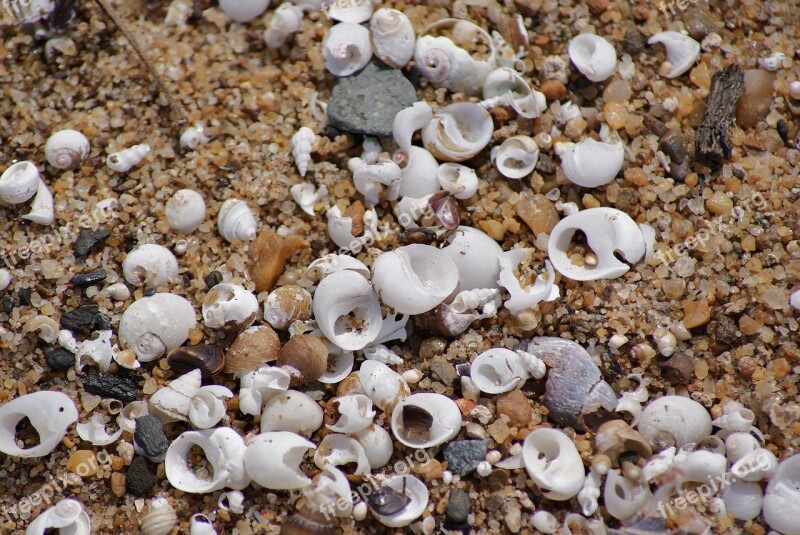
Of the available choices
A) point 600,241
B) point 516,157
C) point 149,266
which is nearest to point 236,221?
point 149,266

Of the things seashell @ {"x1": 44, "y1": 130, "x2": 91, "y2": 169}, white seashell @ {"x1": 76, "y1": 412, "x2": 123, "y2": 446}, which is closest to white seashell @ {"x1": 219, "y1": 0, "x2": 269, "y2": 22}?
seashell @ {"x1": 44, "y1": 130, "x2": 91, "y2": 169}

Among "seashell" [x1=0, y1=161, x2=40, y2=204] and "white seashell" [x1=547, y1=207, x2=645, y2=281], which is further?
"seashell" [x1=0, y1=161, x2=40, y2=204]

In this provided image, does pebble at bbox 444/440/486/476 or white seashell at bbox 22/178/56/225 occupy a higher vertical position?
white seashell at bbox 22/178/56/225

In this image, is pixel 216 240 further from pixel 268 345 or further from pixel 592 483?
pixel 592 483

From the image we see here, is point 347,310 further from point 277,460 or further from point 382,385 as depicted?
point 277,460

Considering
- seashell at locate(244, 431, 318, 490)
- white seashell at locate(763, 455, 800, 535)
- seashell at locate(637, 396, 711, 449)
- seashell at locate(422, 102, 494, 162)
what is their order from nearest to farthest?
white seashell at locate(763, 455, 800, 535) → seashell at locate(244, 431, 318, 490) → seashell at locate(637, 396, 711, 449) → seashell at locate(422, 102, 494, 162)

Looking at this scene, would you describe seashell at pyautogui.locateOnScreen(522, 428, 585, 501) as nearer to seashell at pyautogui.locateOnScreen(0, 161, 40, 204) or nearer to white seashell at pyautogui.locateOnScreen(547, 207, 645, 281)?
white seashell at pyautogui.locateOnScreen(547, 207, 645, 281)

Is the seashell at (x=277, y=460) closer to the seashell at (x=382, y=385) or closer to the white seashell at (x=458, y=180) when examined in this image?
the seashell at (x=382, y=385)

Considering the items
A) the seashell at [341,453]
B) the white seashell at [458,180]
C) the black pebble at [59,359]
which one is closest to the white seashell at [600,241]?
the white seashell at [458,180]
